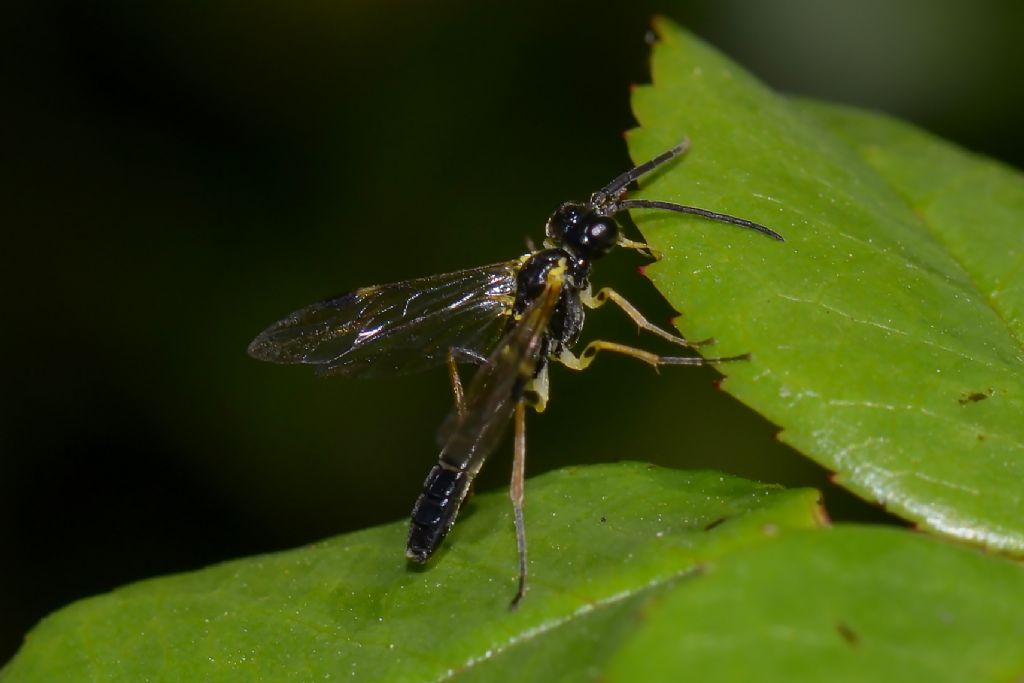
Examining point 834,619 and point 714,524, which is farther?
point 714,524

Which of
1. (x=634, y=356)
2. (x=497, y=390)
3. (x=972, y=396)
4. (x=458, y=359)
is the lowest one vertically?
(x=634, y=356)

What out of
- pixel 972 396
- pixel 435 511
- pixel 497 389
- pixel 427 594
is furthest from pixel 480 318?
pixel 972 396

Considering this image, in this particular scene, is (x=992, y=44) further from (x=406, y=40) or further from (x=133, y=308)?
(x=133, y=308)

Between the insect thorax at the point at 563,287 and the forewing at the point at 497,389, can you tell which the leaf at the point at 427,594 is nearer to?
the forewing at the point at 497,389

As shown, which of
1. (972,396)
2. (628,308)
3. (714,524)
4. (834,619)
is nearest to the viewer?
(834,619)

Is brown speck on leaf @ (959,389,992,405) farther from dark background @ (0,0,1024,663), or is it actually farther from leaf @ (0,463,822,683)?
dark background @ (0,0,1024,663)

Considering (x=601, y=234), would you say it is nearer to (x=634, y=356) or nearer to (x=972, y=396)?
(x=634, y=356)

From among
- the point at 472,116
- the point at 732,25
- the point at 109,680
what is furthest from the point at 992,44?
the point at 109,680

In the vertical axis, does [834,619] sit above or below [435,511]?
above
